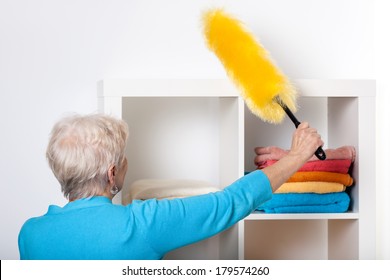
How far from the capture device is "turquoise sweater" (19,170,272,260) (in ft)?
4.83

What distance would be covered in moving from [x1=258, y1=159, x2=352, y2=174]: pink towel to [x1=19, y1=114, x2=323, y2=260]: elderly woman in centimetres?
48

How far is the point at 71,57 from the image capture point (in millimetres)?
2428

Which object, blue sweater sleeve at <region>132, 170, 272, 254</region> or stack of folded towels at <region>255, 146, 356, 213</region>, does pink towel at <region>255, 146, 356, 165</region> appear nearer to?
stack of folded towels at <region>255, 146, 356, 213</region>

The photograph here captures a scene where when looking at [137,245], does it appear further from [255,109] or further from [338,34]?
[338,34]

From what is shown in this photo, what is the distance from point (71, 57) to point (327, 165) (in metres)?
0.98

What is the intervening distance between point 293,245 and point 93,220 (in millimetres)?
1201

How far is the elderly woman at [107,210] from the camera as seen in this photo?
1.48 m

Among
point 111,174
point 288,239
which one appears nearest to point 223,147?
point 288,239

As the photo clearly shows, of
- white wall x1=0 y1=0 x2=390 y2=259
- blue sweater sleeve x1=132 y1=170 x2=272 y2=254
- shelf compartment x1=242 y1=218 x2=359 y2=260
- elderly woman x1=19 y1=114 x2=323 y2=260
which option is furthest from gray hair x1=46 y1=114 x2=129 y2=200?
shelf compartment x1=242 y1=218 x2=359 y2=260

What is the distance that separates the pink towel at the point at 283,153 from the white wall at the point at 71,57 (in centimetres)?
48

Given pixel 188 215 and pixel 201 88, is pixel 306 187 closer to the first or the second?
pixel 201 88

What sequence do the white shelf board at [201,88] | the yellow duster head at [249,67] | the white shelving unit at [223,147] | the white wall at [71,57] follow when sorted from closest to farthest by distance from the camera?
the yellow duster head at [249,67] < the white shelf board at [201,88] < the white shelving unit at [223,147] < the white wall at [71,57]

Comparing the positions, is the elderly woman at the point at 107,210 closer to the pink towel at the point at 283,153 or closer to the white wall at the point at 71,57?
the pink towel at the point at 283,153

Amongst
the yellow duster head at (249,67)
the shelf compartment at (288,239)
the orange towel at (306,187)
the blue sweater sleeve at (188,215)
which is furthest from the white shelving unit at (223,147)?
the blue sweater sleeve at (188,215)
